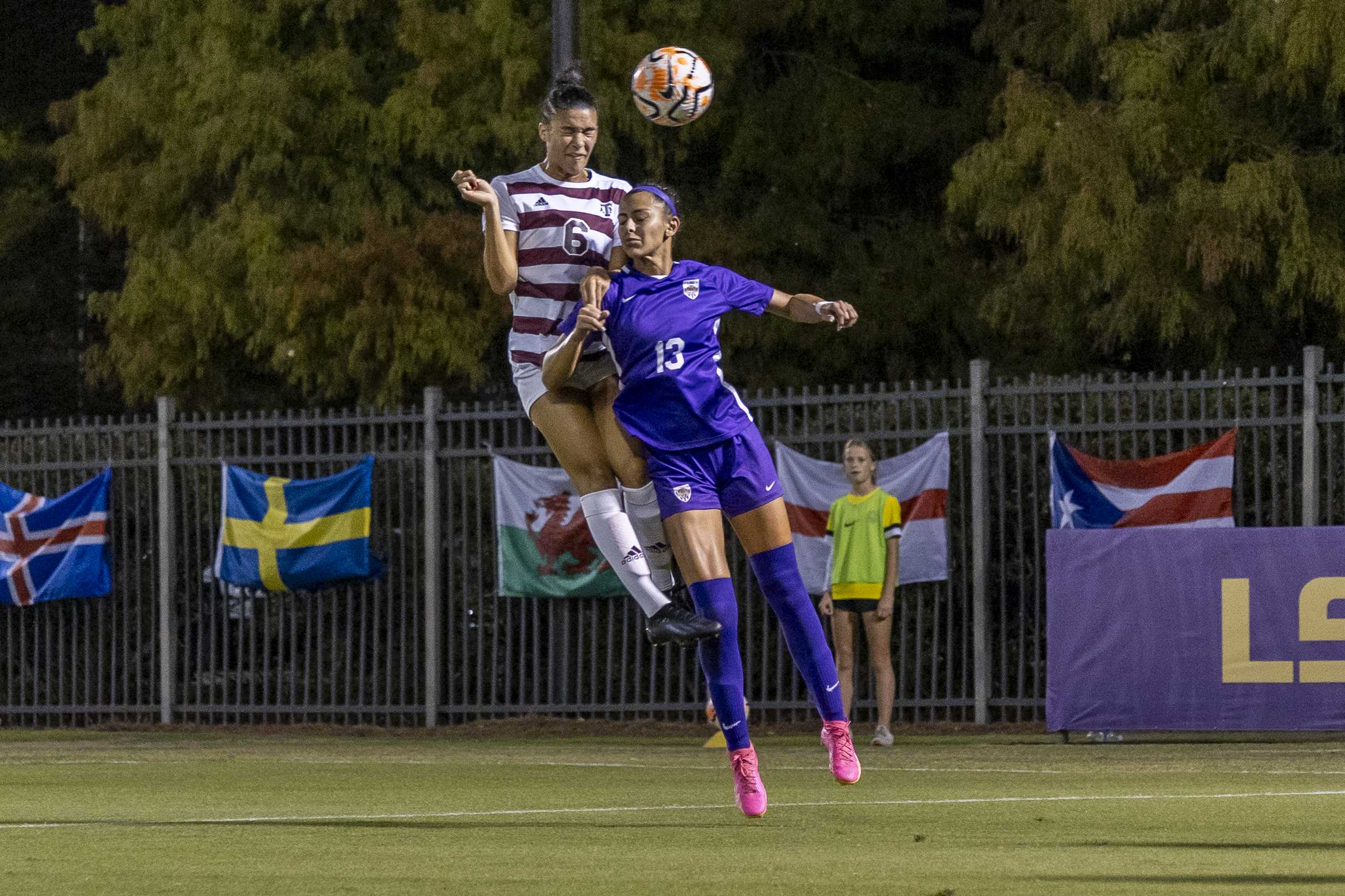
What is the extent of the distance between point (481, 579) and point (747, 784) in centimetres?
846

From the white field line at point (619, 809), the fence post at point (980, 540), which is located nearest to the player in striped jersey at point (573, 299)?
the white field line at point (619, 809)

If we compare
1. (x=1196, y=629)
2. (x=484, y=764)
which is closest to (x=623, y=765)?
(x=484, y=764)

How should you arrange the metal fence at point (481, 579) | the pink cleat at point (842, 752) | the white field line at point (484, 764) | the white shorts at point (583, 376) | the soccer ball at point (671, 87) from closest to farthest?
the pink cleat at point (842, 752) < the white shorts at point (583, 376) < the soccer ball at point (671, 87) < the white field line at point (484, 764) < the metal fence at point (481, 579)

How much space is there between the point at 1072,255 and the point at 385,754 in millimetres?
7655

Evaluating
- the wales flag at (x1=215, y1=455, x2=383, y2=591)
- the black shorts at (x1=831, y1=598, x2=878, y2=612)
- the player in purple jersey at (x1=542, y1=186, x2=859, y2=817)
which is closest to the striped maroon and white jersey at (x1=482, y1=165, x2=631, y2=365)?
the player in purple jersey at (x1=542, y1=186, x2=859, y2=817)

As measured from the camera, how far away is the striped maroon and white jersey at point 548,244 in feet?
27.8

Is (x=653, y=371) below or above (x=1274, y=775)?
above

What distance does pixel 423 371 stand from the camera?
70.6 ft

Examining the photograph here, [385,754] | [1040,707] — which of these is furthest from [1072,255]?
[385,754]

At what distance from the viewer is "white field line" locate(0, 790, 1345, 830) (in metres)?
8.10

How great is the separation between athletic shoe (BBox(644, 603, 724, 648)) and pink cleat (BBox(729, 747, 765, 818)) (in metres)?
0.46

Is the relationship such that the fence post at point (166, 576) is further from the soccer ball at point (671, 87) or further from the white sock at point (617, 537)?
the white sock at point (617, 537)

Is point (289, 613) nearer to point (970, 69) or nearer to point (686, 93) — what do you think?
point (686, 93)

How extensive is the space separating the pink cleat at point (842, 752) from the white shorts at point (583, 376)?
160 centimetres
